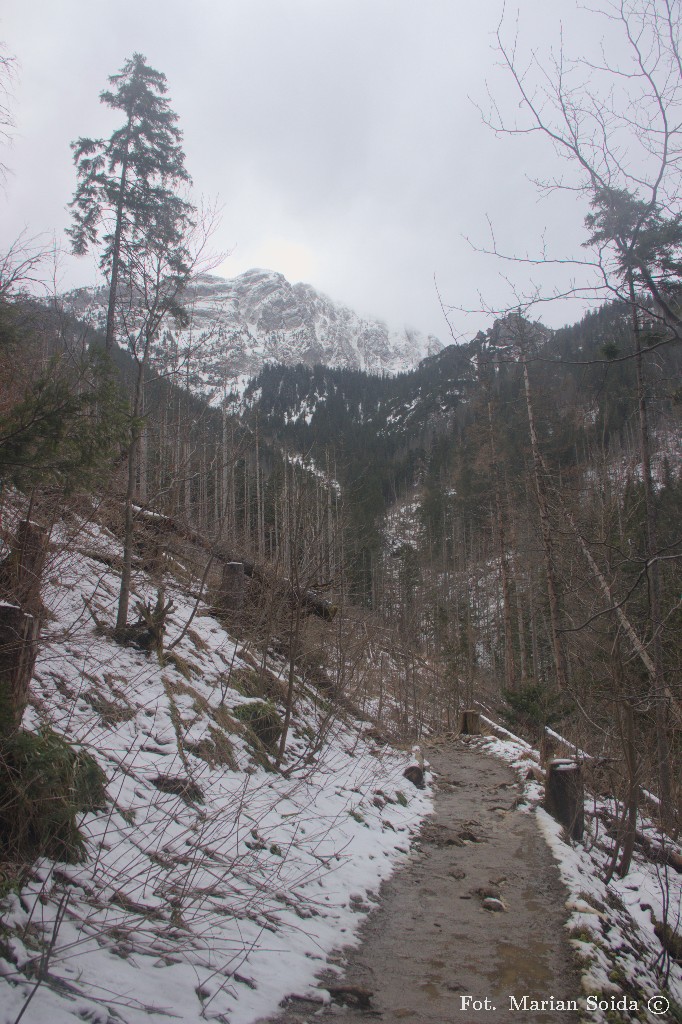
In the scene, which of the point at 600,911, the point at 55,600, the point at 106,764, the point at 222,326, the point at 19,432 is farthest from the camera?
the point at 222,326

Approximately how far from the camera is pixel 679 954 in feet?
15.7

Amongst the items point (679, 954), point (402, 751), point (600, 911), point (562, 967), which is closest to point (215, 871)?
point (562, 967)

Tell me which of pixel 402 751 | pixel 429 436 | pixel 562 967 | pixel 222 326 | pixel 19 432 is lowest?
pixel 402 751

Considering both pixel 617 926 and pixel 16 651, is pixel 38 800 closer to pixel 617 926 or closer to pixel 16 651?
pixel 16 651

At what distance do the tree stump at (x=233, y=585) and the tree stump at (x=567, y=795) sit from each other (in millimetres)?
5464

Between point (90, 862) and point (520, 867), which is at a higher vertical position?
point (90, 862)

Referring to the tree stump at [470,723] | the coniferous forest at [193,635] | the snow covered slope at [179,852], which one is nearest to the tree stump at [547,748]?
the coniferous forest at [193,635]

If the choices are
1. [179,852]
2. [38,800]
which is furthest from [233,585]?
[38,800]

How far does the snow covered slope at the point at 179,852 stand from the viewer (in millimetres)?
2520

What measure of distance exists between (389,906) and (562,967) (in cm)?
155

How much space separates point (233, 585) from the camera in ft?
32.0

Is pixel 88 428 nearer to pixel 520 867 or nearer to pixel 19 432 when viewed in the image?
pixel 19 432

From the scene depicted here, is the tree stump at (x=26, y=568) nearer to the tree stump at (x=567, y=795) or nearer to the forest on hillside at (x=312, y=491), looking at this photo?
the forest on hillside at (x=312, y=491)

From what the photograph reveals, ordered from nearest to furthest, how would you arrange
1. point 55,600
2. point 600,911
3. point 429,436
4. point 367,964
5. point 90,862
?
point 90,862 < point 367,964 < point 600,911 < point 55,600 < point 429,436
